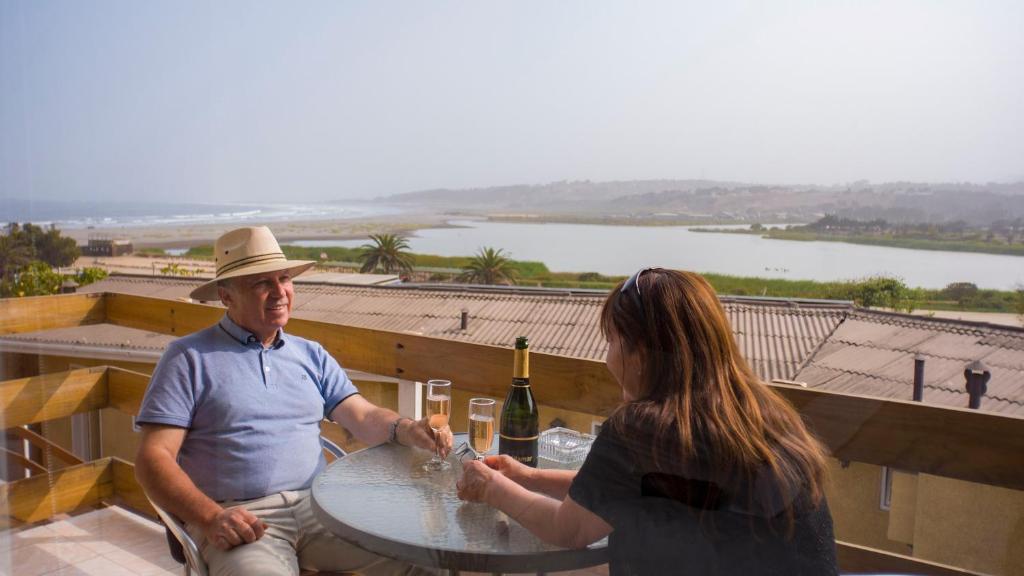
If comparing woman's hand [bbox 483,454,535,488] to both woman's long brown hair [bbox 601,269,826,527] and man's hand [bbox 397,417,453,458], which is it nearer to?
man's hand [bbox 397,417,453,458]

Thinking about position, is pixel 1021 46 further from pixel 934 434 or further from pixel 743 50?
pixel 934 434

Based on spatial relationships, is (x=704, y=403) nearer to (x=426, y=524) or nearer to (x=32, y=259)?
(x=426, y=524)

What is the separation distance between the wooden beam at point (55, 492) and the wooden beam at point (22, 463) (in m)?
0.05

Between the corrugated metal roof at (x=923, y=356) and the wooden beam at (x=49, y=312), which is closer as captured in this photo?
the corrugated metal roof at (x=923, y=356)

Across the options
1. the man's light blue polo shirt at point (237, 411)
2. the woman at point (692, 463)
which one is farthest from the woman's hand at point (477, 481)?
the man's light blue polo shirt at point (237, 411)

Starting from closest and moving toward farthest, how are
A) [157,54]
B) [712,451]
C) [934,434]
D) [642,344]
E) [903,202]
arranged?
1. [712,451]
2. [642,344]
3. [934,434]
4. [903,202]
5. [157,54]

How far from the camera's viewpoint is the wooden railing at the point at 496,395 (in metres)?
1.46

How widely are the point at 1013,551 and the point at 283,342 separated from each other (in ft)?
5.74

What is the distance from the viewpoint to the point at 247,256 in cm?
195

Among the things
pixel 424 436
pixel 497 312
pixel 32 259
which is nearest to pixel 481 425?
pixel 424 436

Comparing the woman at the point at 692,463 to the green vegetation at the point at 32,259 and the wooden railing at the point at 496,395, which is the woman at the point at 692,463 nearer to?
the wooden railing at the point at 496,395

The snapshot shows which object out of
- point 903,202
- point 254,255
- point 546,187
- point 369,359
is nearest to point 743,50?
point 903,202

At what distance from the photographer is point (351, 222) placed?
4.95m

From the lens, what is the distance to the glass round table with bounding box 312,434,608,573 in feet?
3.99
